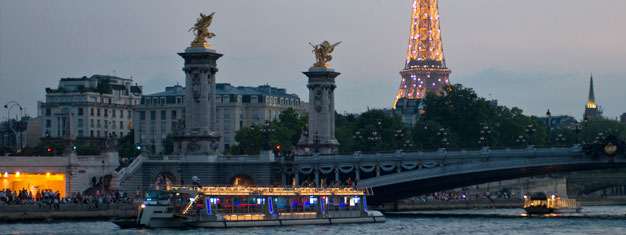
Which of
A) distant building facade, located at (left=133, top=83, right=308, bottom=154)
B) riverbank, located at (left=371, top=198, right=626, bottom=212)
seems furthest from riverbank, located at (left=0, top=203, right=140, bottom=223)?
distant building facade, located at (left=133, top=83, right=308, bottom=154)

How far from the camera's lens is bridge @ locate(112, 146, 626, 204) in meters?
106

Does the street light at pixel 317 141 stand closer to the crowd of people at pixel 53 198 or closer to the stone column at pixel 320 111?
the stone column at pixel 320 111

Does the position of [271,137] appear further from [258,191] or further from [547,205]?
[258,191]

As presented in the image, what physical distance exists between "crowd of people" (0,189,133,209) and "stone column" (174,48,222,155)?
944 centimetres

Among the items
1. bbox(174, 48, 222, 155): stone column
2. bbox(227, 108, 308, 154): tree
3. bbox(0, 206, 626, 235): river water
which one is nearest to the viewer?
bbox(0, 206, 626, 235): river water

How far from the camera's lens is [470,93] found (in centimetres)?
18750

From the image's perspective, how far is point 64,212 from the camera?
9969cm

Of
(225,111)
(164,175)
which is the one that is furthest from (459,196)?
(225,111)

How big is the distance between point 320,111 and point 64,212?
41.2 meters

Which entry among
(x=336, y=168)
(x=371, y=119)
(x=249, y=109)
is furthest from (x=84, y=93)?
(x=336, y=168)

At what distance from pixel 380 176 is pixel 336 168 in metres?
5.23

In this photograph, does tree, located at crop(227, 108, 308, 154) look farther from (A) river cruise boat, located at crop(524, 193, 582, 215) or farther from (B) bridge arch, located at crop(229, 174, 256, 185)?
(A) river cruise boat, located at crop(524, 193, 582, 215)

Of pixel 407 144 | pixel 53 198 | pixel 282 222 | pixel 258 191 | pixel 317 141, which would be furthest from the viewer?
pixel 407 144

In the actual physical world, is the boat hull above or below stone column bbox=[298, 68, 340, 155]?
below
